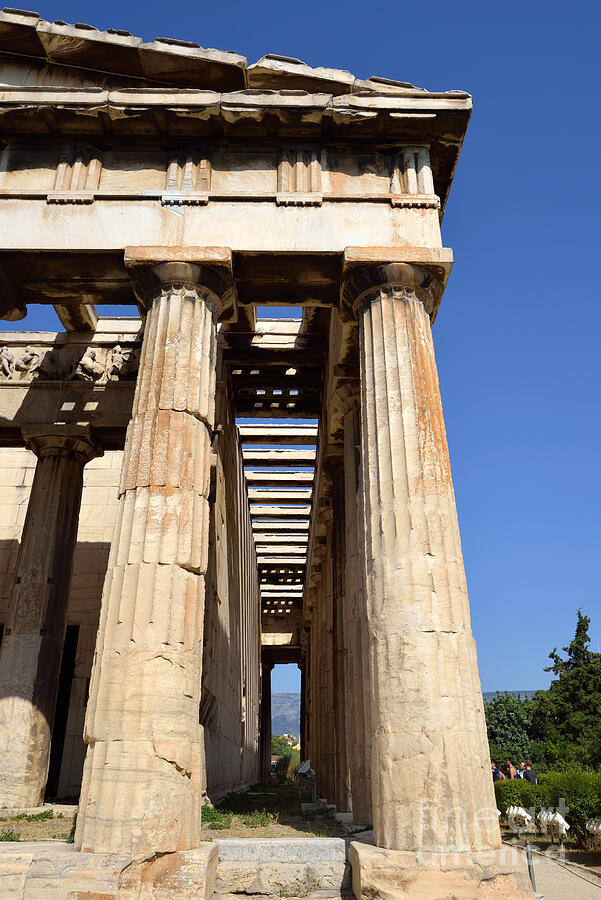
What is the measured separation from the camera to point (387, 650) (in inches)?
273

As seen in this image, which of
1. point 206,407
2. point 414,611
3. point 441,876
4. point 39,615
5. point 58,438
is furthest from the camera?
point 58,438

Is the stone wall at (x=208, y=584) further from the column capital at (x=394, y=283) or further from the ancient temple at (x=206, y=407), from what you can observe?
the column capital at (x=394, y=283)

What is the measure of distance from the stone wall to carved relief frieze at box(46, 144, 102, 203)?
5388mm

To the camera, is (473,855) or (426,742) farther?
(426,742)

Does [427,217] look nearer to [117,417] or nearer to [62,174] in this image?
[62,174]

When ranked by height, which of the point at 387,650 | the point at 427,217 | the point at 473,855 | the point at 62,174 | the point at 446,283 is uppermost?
the point at 62,174

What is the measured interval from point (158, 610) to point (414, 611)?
A: 2.71 meters

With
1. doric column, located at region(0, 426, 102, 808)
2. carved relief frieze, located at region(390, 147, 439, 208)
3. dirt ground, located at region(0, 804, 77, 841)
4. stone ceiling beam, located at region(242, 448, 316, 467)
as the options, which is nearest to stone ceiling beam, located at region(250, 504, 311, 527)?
stone ceiling beam, located at region(242, 448, 316, 467)

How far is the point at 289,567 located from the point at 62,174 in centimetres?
2093

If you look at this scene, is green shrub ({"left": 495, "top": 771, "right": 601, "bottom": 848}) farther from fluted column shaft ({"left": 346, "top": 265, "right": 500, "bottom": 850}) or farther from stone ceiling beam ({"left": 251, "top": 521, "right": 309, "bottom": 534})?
stone ceiling beam ({"left": 251, "top": 521, "right": 309, "bottom": 534})

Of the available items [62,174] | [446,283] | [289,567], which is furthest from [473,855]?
[289,567]

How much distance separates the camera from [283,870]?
21.4ft
